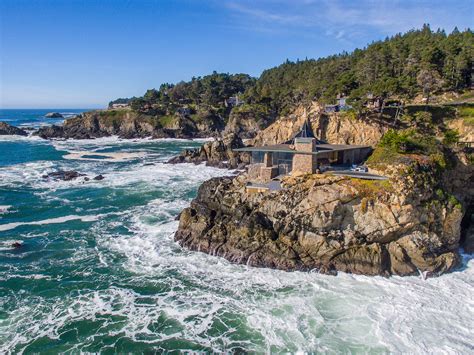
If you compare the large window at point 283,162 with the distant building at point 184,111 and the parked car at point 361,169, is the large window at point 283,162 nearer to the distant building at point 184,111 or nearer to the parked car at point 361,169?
the parked car at point 361,169

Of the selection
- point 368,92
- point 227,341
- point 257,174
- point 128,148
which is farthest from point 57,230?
point 128,148

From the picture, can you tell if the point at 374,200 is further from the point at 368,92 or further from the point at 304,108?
the point at 304,108

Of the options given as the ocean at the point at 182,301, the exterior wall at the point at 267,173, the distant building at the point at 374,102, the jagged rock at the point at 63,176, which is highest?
the distant building at the point at 374,102

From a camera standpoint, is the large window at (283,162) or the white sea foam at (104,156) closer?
the large window at (283,162)

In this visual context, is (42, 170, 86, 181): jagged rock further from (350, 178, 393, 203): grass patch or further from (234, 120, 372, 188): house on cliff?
(350, 178, 393, 203): grass patch

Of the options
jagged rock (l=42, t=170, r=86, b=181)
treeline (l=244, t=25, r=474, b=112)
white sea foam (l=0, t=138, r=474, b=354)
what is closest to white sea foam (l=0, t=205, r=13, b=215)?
jagged rock (l=42, t=170, r=86, b=181)

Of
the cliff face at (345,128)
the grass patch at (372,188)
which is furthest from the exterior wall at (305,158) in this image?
the cliff face at (345,128)
